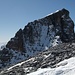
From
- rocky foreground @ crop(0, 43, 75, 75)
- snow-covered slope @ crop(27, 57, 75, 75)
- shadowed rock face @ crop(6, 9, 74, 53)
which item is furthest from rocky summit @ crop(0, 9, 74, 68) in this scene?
snow-covered slope @ crop(27, 57, 75, 75)

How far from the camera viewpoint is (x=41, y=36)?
14938cm

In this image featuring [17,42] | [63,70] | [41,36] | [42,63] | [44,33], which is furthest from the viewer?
[44,33]

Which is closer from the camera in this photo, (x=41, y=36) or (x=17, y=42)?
(x=17, y=42)

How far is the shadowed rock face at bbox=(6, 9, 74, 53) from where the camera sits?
14150 cm

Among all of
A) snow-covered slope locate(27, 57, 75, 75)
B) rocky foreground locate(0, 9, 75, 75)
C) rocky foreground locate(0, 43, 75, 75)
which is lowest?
snow-covered slope locate(27, 57, 75, 75)

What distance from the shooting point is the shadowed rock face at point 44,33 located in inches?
5571

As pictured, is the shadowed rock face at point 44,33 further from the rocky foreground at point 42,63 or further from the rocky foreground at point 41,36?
the rocky foreground at point 42,63

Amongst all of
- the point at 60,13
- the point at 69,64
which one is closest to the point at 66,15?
the point at 60,13

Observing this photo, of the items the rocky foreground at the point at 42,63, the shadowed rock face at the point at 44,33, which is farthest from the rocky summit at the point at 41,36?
the rocky foreground at the point at 42,63

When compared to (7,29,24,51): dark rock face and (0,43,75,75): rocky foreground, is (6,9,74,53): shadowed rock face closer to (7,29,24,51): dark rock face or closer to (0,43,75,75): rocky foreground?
(7,29,24,51): dark rock face

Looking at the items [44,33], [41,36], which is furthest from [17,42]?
[44,33]

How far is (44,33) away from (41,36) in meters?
3.52

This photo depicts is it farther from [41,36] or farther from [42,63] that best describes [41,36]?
[42,63]

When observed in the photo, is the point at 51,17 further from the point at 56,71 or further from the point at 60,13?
the point at 56,71
